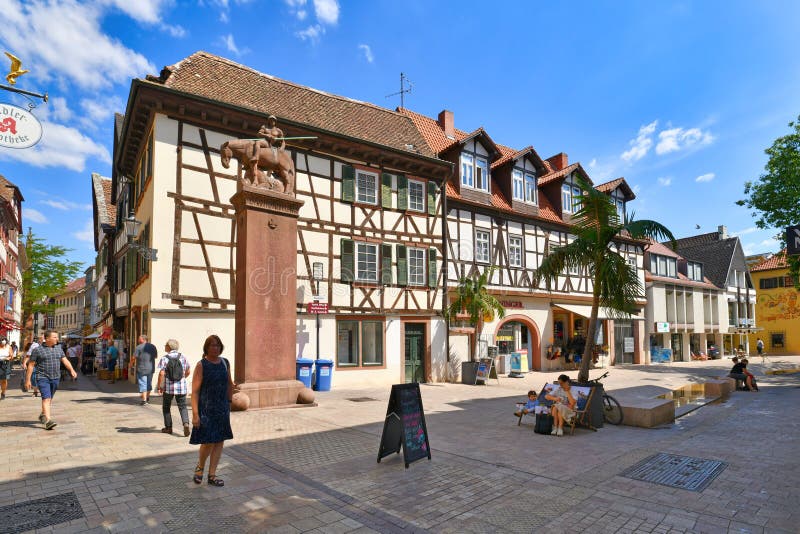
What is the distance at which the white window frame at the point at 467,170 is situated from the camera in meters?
21.7

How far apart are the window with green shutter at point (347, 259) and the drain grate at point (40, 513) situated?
1253 cm

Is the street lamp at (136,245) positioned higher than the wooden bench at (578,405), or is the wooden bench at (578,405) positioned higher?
the street lamp at (136,245)

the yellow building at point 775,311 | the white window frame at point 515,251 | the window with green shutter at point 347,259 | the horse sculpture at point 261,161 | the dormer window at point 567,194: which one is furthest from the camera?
the yellow building at point 775,311

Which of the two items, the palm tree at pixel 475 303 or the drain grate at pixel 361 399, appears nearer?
the drain grate at pixel 361 399

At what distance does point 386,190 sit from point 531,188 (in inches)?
358

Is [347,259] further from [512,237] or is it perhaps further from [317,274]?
[512,237]

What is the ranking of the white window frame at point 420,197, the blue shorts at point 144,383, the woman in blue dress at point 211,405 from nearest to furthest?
1. the woman in blue dress at point 211,405
2. the blue shorts at point 144,383
3. the white window frame at point 420,197

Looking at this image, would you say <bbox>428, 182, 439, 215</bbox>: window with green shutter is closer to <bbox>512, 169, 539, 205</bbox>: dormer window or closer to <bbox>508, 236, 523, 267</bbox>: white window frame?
<bbox>508, 236, 523, 267</bbox>: white window frame

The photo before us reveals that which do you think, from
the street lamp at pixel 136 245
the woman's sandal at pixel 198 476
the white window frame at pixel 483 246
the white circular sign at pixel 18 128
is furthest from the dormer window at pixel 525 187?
the woman's sandal at pixel 198 476

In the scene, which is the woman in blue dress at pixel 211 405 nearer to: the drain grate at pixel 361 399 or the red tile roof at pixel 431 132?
the drain grate at pixel 361 399

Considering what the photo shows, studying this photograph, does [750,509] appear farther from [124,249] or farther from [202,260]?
[124,249]

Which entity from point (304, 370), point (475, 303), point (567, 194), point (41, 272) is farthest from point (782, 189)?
point (41, 272)

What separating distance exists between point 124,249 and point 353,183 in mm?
11267

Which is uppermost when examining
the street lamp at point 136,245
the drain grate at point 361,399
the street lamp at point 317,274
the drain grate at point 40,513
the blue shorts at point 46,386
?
the street lamp at point 136,245
